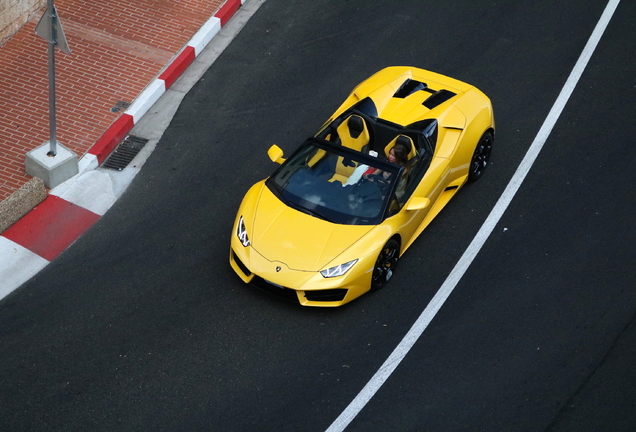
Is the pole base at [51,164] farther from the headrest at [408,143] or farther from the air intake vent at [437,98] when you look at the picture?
the air intake vent at [437,98]

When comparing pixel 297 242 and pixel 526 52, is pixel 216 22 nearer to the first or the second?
pixel 526 52

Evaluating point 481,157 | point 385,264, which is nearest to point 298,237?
point 385,264

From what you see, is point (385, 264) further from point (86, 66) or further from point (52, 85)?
point (86, 66)

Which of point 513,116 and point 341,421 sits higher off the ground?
point 513,116

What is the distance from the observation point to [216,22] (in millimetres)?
12867

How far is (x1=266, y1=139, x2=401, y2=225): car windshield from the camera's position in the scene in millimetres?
8844

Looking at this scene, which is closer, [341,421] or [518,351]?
[341,421]

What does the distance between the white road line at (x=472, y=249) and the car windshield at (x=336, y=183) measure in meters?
1.12

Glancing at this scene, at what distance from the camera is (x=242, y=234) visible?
887 centimetres

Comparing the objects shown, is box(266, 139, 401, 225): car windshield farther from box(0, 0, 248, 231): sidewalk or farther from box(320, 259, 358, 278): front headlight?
box(0, 0, 248, 231): sidewalk

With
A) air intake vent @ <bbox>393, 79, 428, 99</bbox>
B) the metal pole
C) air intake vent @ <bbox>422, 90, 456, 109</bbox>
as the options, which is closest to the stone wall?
the metal pole

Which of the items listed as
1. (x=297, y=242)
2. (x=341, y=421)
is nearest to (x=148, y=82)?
(x=297, y=242)

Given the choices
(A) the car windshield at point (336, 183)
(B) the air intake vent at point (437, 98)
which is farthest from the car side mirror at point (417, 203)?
(B) the air intake vent at point (437, 98)

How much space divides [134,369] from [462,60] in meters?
6.89
